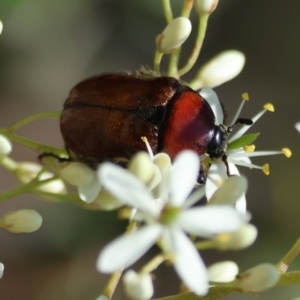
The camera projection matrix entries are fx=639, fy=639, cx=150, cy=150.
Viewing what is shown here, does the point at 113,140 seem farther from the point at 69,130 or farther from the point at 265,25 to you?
the point at 265,25

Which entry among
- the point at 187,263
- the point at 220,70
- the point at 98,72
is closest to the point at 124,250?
the point at 187,263

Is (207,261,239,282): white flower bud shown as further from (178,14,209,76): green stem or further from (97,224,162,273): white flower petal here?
(178,14,209,76): green stem

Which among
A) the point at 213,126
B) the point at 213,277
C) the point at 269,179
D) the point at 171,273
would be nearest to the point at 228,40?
the point at 269,179

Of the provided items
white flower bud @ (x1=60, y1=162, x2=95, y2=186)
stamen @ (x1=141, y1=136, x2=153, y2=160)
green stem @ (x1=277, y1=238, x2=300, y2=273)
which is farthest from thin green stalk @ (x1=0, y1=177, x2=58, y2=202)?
green stem @ (x1=277, y1=238, x2=300, y2=273)

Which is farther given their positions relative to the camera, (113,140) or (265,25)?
(265,25)

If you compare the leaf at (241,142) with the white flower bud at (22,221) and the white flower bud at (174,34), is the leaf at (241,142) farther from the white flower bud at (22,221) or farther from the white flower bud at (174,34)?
the white flower bud at (22,221)

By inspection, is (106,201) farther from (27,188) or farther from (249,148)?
(249,148)

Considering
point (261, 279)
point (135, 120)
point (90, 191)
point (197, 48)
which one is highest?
point (197, 48)
